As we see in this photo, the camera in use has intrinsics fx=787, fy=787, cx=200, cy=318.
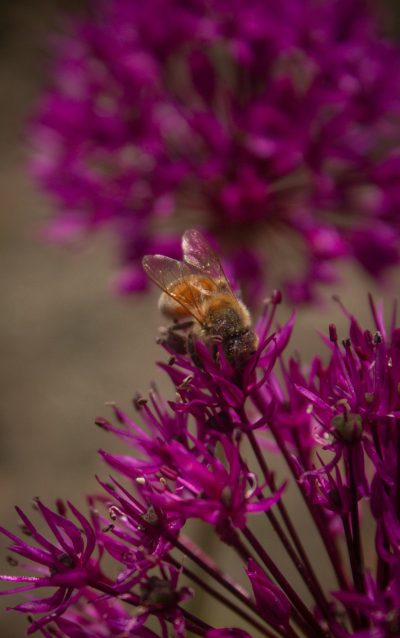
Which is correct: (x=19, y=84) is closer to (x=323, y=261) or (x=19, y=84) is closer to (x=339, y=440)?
(x=323, y=261)

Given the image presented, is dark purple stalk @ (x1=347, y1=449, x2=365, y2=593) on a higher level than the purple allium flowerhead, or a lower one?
lower

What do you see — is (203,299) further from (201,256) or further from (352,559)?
(352,559)

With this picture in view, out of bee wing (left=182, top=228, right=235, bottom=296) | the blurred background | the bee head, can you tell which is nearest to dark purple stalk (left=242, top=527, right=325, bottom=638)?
the bee head

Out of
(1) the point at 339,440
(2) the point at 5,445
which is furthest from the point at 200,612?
(2) the point at 5,445

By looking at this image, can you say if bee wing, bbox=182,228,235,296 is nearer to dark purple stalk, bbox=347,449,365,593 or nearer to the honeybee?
the honeybee

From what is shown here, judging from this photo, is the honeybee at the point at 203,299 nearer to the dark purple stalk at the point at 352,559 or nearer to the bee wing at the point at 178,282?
the bee wing at the point at 178,282

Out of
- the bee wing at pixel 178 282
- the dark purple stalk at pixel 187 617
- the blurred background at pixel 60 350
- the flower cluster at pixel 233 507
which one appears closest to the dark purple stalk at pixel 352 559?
the flower cluster at pixel 233 507
